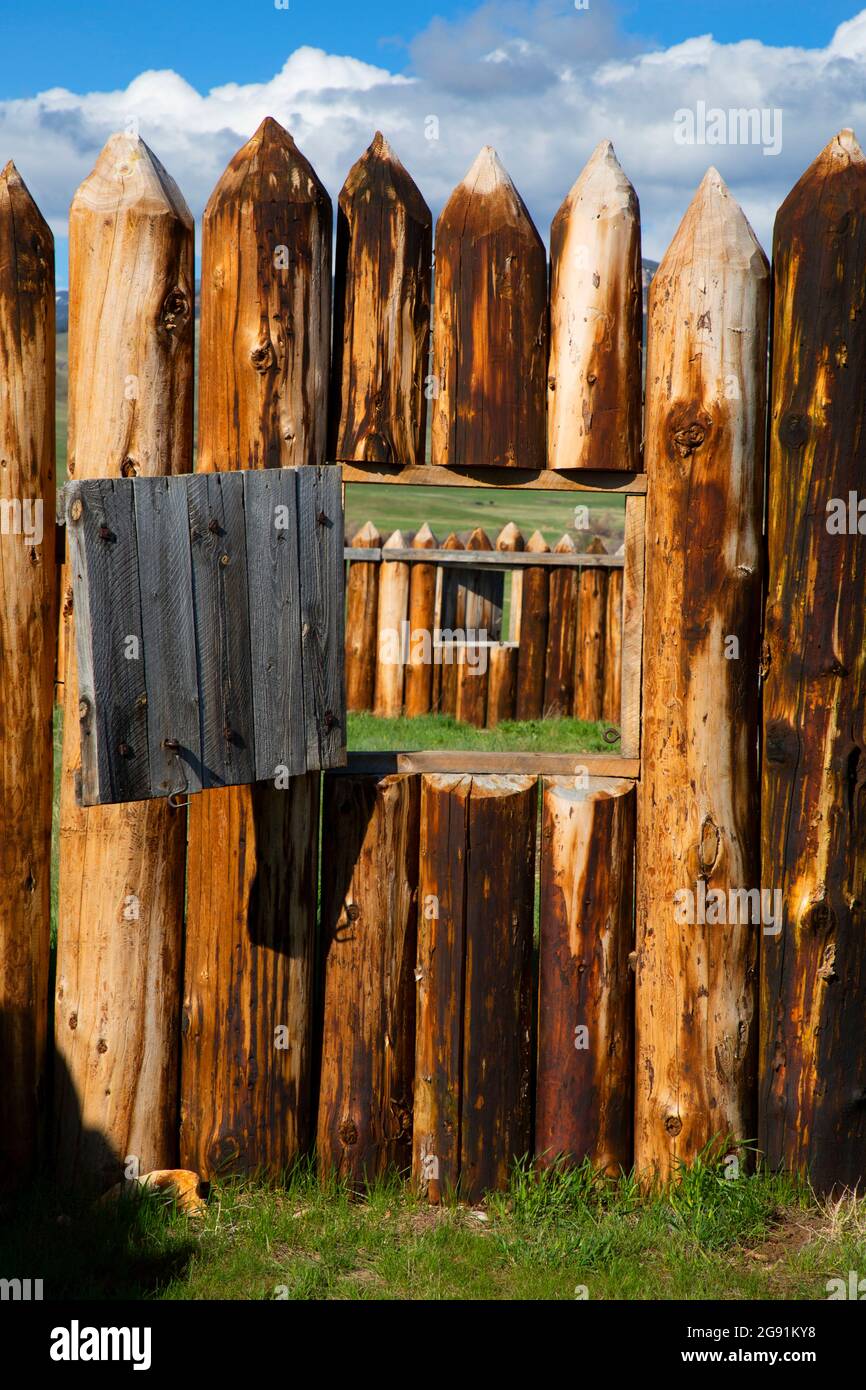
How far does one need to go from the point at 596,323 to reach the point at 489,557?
331 inches

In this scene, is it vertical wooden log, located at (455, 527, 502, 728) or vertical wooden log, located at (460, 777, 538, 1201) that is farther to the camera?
vertical wooden log, located at (455, 527, 502, 728)

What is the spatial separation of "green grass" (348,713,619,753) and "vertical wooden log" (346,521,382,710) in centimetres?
27

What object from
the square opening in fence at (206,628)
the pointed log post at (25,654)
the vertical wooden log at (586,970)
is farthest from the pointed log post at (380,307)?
the vertical wooden log at (586,970)

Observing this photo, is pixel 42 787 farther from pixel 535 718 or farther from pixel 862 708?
pixel 535 718

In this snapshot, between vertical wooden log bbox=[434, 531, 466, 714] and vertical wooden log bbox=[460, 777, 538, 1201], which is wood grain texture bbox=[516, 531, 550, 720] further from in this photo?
vertical wooden log bbox=[460, 777, 538, 1201]

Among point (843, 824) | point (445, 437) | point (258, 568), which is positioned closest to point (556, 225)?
point (445, 437)

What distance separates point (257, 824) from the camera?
4176 millimetres

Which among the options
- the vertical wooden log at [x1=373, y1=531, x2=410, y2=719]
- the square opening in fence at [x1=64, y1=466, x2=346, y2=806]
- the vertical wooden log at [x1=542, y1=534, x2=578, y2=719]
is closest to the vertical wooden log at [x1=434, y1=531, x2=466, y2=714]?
the vertical wooden log at [x1=373, y1=531, x2=410, y2=719]

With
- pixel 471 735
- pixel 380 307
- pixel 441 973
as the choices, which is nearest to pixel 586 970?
pixel 441 973

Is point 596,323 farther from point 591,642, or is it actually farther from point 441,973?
point 591,642

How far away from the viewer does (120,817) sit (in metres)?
4.16

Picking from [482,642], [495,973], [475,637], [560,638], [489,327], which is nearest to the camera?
[489,327]

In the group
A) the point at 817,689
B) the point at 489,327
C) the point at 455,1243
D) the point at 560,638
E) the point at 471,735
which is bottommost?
the point at 455,1243

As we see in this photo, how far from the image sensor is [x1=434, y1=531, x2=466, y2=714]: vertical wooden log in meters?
12.4
